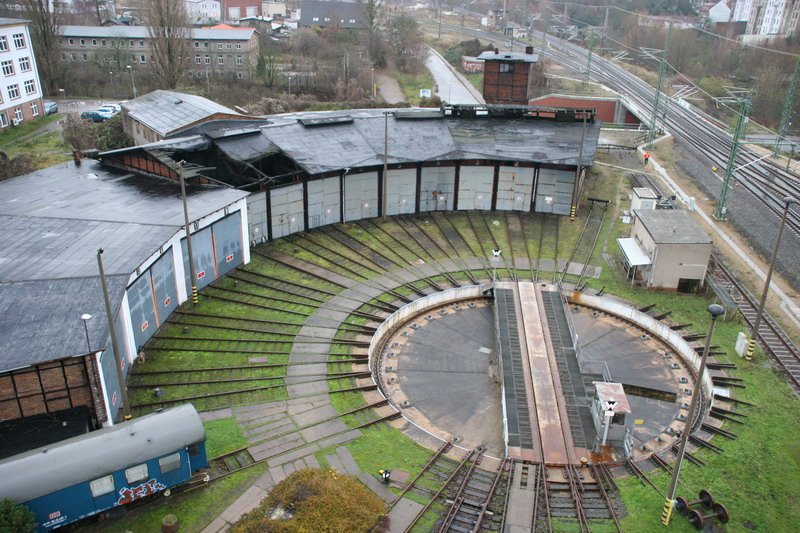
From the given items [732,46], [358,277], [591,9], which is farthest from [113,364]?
[591,9]

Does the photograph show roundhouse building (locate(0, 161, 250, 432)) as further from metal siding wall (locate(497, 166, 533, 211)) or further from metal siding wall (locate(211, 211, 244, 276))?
metal siding wall (locate(497, 166, 533, 211))

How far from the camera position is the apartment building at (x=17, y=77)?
65375 mm

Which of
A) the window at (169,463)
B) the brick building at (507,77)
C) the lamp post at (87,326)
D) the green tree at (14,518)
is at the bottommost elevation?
the window at (169,463)

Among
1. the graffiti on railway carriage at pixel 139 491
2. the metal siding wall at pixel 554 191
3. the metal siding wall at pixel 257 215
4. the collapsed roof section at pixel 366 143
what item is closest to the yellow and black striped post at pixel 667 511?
the graffiti on railway carriage at pixel 139 491

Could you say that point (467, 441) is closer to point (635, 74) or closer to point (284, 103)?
point (284, 103)

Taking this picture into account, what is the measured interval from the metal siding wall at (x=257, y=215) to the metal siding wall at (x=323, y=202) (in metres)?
3.84

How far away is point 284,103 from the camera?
7981 cm

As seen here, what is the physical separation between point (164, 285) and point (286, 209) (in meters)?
13.4

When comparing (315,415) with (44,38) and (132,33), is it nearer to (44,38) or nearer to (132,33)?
(44,38)

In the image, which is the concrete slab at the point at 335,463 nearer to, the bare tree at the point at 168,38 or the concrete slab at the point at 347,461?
the concrete slab at the point at 347,461

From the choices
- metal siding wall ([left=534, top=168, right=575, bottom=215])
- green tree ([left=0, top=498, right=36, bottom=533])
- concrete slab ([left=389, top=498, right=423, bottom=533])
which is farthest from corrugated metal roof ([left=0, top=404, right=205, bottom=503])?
metal siding wall ([left=534, top=168, right=575, bottom=215])

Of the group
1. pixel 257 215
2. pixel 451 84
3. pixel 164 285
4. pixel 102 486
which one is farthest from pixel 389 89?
pixel 102 486

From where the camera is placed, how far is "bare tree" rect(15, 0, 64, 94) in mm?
77812

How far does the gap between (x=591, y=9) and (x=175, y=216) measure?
6053 inches
